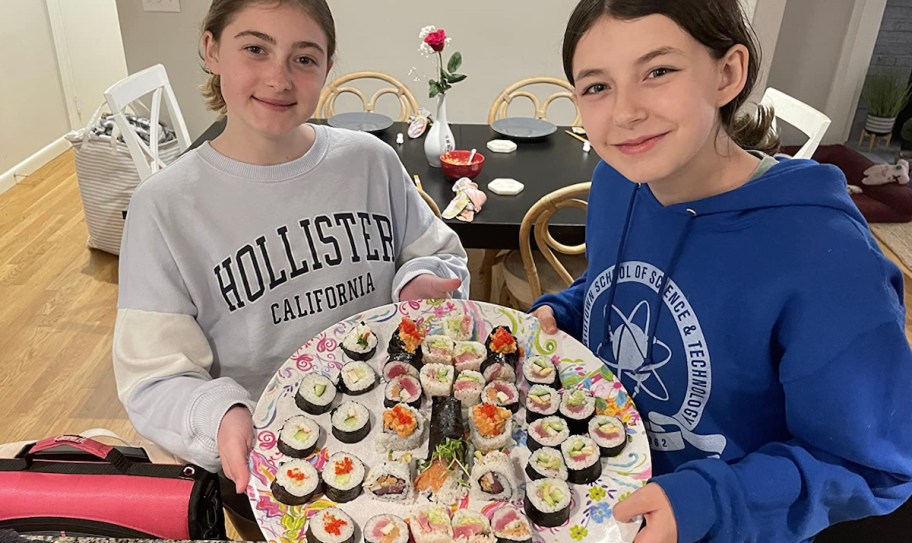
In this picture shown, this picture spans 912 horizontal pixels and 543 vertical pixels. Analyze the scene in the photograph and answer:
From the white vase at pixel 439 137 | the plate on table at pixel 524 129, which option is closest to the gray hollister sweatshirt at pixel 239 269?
the white vase at pixel 439 137

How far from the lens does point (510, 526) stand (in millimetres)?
1026

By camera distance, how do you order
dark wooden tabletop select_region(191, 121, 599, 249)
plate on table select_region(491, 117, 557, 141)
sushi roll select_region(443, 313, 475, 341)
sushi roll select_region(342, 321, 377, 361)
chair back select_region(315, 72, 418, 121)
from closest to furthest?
sushi roll select_region(342, 321, 377, 361) < sushi roll select_region(443, 313, 475, 341) < dark wooden tabletop select_region(191, 121, 599, 249) < plate on table select_region(491, 117, 557, 141) < chair back select_region(315, 72, 418, 121)

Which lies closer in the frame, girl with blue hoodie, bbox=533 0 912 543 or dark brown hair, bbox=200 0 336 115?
girl with blue hoodie, bbox=533 0 912 543

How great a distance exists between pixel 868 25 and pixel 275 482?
17.1ft

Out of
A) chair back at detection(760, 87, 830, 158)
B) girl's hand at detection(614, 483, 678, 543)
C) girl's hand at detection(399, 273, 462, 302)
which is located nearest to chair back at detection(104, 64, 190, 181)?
girl's hand at detection(399, 273, 462, 302)

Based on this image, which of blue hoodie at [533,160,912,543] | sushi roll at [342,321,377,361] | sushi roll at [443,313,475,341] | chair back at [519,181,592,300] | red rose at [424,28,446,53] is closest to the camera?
blue hoodie at [533,160,912,543]

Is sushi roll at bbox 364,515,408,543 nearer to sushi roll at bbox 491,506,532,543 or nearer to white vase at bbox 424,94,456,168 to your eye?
sushi roll at bbox 491,506,532,543

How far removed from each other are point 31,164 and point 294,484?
4.75 metres

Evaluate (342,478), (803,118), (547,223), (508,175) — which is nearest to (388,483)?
(342,478)

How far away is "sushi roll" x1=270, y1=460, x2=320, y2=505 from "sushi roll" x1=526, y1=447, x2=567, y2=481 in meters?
0.35

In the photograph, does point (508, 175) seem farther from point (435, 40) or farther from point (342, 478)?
point (342, 478)

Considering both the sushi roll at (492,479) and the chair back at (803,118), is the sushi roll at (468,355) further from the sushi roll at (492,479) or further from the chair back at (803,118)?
the chair back at (803,118)

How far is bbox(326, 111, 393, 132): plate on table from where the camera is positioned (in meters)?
3.08

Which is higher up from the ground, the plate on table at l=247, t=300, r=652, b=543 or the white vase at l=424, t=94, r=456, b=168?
the plate on table at l=247, t=300, r=652, b=543
